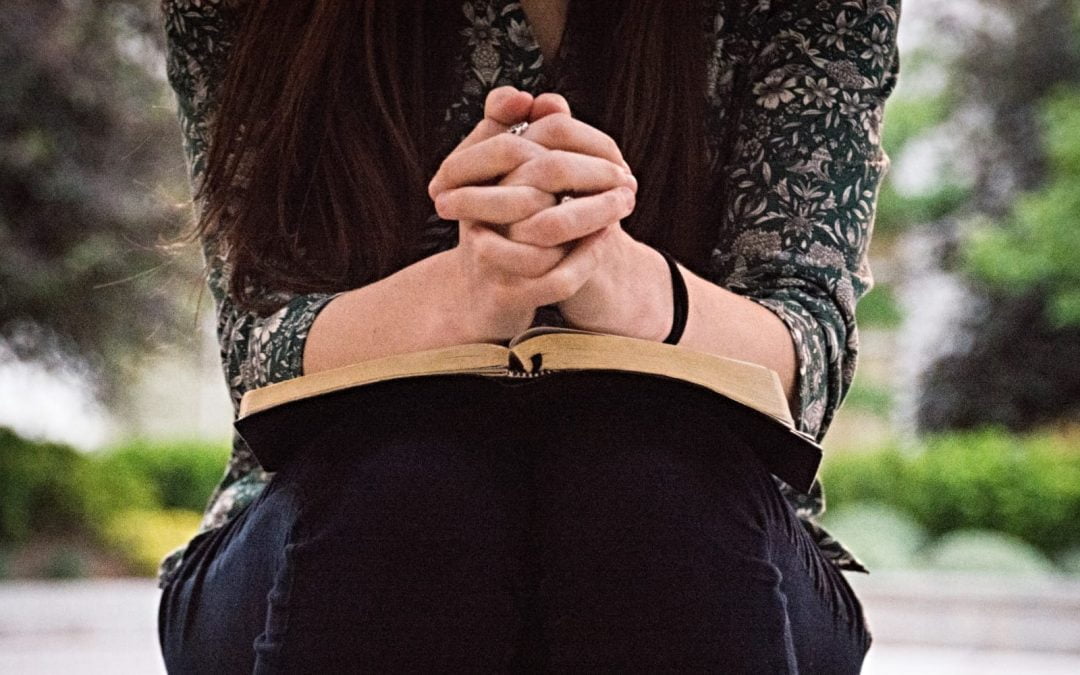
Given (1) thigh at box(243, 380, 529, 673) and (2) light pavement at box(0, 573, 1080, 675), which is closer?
(1) thigh at box(243, 380, 529, 673)

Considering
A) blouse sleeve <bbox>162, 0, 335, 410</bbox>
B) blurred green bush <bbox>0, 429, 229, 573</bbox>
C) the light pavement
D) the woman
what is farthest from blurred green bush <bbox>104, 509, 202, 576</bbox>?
the woman

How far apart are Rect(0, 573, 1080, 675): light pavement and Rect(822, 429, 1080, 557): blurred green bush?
3.54ft

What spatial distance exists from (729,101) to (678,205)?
0.15 m

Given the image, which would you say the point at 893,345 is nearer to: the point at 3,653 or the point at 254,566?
the point at 3,653

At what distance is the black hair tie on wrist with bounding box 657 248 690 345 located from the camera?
97 cm

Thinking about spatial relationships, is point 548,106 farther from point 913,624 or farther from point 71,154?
point 71,154

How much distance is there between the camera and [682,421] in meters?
0.88

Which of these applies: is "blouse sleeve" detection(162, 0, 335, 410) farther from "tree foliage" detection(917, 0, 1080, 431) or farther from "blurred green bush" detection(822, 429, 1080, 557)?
"tree foliage" detection(917, 0, 1080, 431)

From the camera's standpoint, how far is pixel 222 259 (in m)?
1.20

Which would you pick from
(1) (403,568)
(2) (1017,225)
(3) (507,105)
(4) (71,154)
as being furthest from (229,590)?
(2) (1017,225)

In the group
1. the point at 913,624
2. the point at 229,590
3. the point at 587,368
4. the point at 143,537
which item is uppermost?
the point at 587,368

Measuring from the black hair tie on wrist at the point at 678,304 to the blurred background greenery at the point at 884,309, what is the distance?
4.48m

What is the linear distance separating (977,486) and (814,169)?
575cm

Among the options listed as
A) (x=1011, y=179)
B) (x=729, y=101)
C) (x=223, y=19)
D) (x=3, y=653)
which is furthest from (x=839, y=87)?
(x=1011, y=179)
